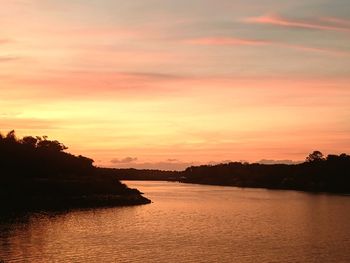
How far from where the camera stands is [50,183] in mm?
141375

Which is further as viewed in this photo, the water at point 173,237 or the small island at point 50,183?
the small island at point 50,183

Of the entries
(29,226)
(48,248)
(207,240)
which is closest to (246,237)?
(207,240)

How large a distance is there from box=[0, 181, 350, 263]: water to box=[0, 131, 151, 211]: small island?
512 inches

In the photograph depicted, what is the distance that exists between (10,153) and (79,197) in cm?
3394

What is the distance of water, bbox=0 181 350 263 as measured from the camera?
65312mm

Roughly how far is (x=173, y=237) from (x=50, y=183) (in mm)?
68172

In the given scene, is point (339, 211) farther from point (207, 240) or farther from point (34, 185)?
point (34, 185)

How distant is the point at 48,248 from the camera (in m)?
69.6

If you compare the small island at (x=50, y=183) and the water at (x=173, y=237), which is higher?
the small island at (x=50, y=183)

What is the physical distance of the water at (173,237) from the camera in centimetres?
6531

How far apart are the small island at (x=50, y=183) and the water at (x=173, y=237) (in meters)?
13.0

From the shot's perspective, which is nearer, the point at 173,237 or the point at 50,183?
the point at 173,237

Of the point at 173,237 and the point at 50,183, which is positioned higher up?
the point at 50,183

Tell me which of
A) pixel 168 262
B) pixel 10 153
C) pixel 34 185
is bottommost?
pixel 168 262
